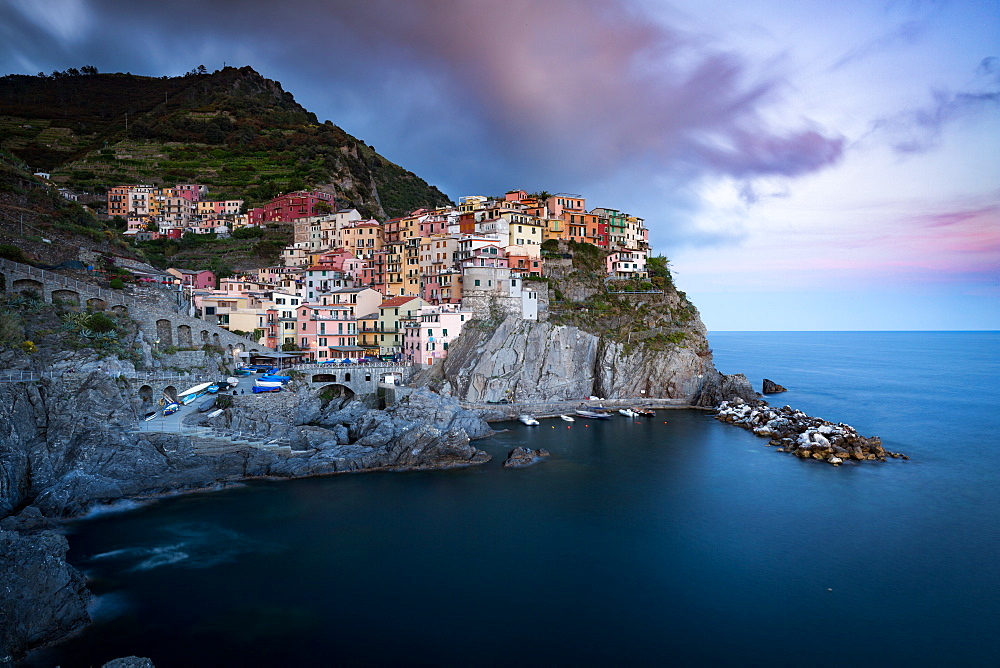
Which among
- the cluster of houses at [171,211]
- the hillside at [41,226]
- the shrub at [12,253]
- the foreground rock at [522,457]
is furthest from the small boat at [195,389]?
the cluster of houses at [171,211]

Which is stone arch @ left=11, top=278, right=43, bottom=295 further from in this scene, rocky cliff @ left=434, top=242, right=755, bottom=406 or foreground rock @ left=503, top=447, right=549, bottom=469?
foreground rock @ left=503, top=447, right=549, bottom=469

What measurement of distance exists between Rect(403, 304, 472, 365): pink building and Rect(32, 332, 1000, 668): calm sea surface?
17.1 m

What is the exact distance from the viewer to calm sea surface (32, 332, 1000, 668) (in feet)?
54.4

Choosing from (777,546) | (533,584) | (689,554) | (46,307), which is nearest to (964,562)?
(777,546)

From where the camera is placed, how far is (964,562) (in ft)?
72.8

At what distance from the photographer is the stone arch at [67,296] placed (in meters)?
36.7

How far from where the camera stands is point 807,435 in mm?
38219

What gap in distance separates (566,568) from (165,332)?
3403 cm

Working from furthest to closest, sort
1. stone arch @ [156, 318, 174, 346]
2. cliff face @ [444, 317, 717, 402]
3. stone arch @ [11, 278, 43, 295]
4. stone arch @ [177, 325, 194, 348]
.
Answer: cliff face @ [444, 317, 717, 402] < stone arch @ [177, 325, 194, 348] < stone arch @ [156, 318, 174, 346] < stone arch @ [11, 278, 43, 295]

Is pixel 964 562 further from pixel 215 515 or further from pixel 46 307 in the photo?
pixel 46 307

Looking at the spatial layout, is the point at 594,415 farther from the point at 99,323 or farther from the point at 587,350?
the point at 99,323

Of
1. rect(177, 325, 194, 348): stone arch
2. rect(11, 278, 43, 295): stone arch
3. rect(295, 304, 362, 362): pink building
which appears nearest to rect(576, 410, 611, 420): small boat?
rect(295, 304, 362, 362): pink building

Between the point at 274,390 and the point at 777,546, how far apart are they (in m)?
30.1

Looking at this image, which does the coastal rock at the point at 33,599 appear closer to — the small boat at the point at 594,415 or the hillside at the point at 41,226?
the hillside at the point at 41,226
